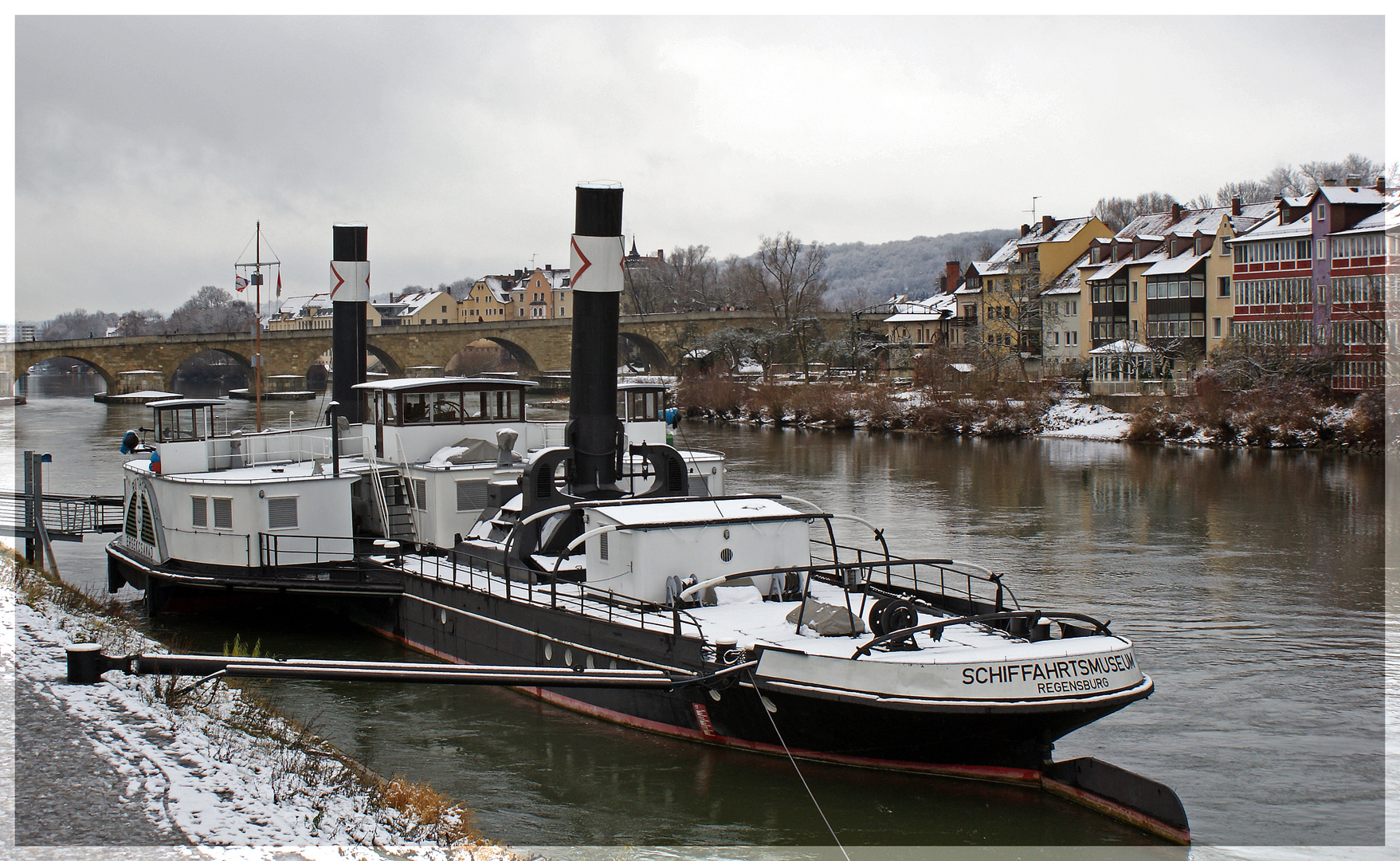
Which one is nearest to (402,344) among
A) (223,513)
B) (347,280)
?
(347,280)

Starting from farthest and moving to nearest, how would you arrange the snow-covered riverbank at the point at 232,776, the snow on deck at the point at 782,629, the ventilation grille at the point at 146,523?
the ventilation grille at the point at 146,523, the snow on deck at the point at 782,629, the snow-covered riverbank at the point at 232,776

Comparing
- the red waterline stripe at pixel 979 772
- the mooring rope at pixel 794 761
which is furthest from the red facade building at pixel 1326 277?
the mooring rope at pixel 794 761

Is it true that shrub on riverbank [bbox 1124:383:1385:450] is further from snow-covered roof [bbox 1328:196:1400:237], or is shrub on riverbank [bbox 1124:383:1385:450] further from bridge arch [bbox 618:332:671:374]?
bridge arch [bbox 618:332:671:374]

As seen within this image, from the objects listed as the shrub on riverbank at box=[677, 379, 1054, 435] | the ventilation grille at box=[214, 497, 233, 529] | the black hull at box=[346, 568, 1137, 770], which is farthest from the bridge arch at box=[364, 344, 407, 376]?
the black hull at box=[346, 568, 1137, 770]

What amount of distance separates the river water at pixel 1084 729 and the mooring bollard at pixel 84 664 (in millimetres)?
4554

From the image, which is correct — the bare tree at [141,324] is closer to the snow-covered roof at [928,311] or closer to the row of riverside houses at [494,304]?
the row of riverside houses at [494,304]

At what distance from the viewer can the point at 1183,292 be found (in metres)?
67.9

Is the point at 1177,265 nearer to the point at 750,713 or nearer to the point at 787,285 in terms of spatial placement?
the point at 787,285

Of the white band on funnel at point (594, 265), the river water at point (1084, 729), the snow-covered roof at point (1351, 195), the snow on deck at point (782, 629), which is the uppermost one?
the snow-covered roof at point (1351, 195)

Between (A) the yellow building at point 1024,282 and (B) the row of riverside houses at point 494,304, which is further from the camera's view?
(B) the row of riverside houses at point 494,304

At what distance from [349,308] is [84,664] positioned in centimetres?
2064

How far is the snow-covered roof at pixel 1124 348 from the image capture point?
64850 millimetres

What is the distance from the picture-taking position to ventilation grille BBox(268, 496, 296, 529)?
2103 centimetres

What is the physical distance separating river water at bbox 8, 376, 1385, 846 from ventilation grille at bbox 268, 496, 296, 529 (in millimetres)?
2020
